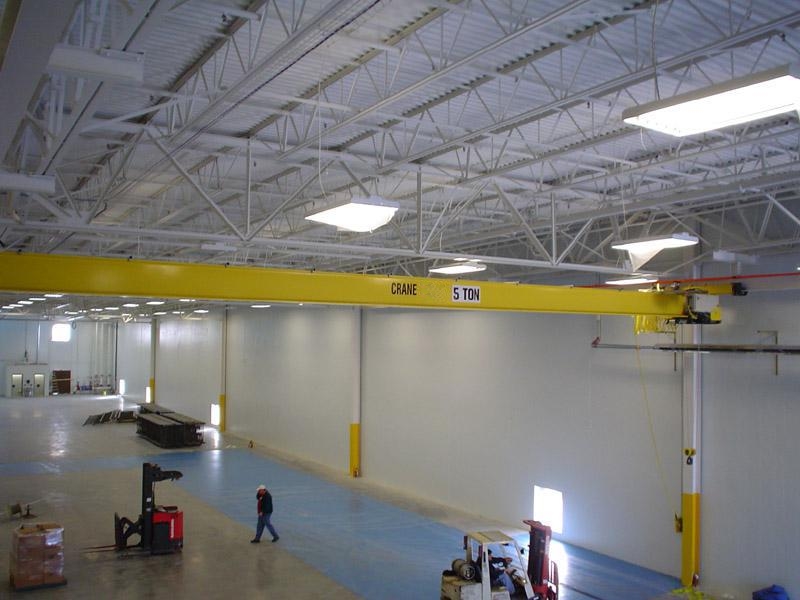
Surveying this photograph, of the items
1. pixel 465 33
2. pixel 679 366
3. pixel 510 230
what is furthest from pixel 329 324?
pixel 465 33

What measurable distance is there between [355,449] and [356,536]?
26.0ft

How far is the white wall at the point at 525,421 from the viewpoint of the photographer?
15797 mm

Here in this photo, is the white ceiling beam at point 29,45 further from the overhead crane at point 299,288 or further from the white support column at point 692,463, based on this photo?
the white support column at point 692,463

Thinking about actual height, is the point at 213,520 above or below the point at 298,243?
below

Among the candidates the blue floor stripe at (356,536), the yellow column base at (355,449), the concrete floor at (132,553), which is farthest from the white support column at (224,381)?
the yellow column base at (355,449)

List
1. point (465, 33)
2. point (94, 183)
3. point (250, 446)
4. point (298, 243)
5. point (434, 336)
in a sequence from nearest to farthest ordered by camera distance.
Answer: point (465, 33) < point (298, 243) < point (94, 183) < point (434, 336) < point (250, 446)

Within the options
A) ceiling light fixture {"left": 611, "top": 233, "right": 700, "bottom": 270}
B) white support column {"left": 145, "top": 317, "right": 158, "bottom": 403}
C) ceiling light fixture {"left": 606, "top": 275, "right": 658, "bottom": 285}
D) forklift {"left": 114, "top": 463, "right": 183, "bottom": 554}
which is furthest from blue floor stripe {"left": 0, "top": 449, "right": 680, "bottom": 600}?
white support column {"left": 145, "top": 317, "right": 158, "bottom": 403}

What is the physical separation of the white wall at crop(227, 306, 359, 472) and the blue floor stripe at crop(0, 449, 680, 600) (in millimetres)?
2481

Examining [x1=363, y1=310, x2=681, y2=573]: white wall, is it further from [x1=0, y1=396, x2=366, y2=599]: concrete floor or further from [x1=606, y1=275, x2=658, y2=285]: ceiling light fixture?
[x1=0, y1=396, x2=366, y2=599]: concrete floor

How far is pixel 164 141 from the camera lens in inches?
402

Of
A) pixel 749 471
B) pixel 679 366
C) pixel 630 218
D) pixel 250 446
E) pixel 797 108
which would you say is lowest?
pixel 250 446

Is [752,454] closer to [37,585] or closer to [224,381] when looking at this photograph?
[37,585]

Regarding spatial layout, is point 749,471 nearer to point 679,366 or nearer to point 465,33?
point 679,366

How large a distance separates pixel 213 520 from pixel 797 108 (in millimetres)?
17244
